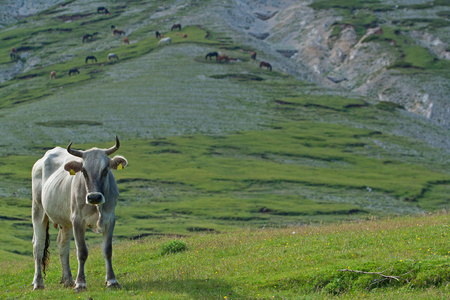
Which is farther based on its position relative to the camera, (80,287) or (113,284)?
(113,284)

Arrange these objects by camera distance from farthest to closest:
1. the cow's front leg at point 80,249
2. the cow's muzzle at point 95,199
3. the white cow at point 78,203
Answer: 1. the cow's front leg at point 80,249
2. the white cow at point 78,203
3. the cow's muzzle at point 95,199

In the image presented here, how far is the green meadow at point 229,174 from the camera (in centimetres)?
1561

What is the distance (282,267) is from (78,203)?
6237 mm

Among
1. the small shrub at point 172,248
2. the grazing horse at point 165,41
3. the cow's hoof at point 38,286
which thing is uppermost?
the cow's hoof at point 38,286

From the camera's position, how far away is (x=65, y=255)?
57.1ft

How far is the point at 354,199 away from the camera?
242ft

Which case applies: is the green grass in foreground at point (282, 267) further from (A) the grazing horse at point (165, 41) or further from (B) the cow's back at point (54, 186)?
(A) the grazing horse at point (165, 41)

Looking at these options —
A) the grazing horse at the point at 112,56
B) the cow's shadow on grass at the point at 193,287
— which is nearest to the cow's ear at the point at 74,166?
the cow's shadow on grass at the point at 193,287

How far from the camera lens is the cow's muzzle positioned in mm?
14805

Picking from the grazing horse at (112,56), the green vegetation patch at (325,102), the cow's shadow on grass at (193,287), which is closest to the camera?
the cow's shadow on grass at (193,287)

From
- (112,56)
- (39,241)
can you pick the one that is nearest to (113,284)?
Result: (39,241)

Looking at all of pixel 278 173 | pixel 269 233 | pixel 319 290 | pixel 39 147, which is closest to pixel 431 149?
pixel 278 173

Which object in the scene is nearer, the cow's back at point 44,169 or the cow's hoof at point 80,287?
the cow's hoof at point 80,287

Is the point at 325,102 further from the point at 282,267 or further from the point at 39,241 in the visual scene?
the point at 282,267
